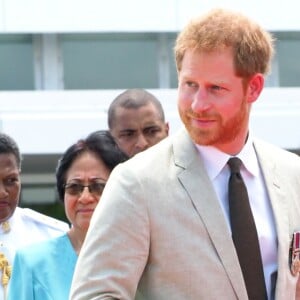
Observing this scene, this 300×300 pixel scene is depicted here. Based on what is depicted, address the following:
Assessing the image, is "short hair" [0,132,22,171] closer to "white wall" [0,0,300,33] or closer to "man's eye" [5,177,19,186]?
"man's eye" [5,177,19,186]

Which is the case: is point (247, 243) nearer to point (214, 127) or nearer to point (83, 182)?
point (214, 127)

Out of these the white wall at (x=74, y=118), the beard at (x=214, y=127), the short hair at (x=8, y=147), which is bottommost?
the white wall at (x=74, y=118)

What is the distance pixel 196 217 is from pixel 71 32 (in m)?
19.9

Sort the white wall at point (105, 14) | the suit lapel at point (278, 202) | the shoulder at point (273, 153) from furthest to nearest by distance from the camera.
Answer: the white wall at point (105, 14), the shoulder at point (273, 153), the suit lapel at point (278, 202)

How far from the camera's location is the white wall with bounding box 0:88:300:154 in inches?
758

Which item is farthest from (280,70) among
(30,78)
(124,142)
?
(124,142)

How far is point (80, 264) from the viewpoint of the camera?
305cm

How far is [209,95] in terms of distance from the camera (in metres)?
3.09

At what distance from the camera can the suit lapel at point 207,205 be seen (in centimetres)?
304

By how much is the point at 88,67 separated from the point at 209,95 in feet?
66.0

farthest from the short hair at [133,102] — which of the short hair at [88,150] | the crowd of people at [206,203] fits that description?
the crowd of people at [206,203]

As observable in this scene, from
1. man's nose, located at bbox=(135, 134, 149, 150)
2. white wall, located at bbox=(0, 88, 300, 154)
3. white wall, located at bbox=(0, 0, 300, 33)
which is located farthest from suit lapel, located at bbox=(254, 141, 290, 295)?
white wall, located at bbox=(0, 0, 300, 33)

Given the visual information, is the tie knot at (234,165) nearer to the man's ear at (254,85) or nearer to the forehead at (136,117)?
the man's ear at (254,85)

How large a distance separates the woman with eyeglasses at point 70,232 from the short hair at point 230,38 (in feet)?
4.44
